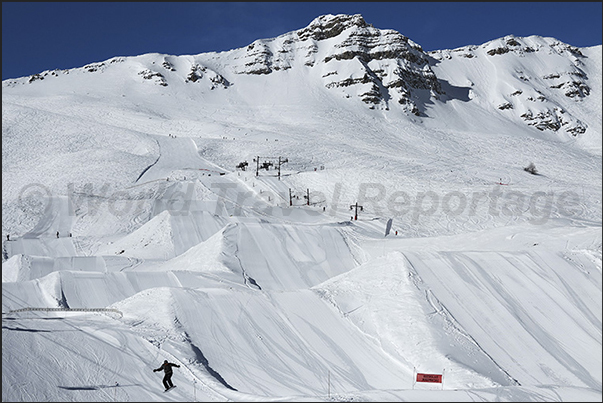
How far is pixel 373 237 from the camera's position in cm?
3022

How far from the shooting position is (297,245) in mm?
26078

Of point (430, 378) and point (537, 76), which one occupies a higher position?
point (537, 76)

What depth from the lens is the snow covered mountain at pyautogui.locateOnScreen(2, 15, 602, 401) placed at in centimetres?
1271

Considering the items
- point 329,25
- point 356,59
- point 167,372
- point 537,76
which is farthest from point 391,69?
point 167,372

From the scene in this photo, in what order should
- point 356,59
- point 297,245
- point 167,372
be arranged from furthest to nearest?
point 356,59, point 297,245, point 167,372

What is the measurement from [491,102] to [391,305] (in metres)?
105

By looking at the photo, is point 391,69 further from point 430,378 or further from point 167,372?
point 167,372

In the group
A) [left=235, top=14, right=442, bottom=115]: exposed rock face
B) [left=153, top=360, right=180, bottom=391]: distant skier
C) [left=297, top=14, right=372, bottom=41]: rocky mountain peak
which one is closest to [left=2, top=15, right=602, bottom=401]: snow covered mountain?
[left=153, top=360, right=180, bottom=391]: distant skier

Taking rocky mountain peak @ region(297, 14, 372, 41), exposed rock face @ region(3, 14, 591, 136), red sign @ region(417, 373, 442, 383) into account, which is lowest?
red sign @ region(417, 373, 442, 383)

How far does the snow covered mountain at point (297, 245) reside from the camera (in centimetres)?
1271

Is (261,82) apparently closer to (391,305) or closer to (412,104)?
(412,104)

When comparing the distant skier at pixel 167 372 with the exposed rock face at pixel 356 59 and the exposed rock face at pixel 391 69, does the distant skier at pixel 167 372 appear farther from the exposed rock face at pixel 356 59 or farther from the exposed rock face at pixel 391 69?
the exposed rock face at pixel 391 69

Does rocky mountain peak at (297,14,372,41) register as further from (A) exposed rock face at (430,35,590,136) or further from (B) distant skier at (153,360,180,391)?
(B) distant skier at (153,360,180,391)

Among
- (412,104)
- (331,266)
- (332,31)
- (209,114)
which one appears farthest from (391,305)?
(332,31)
